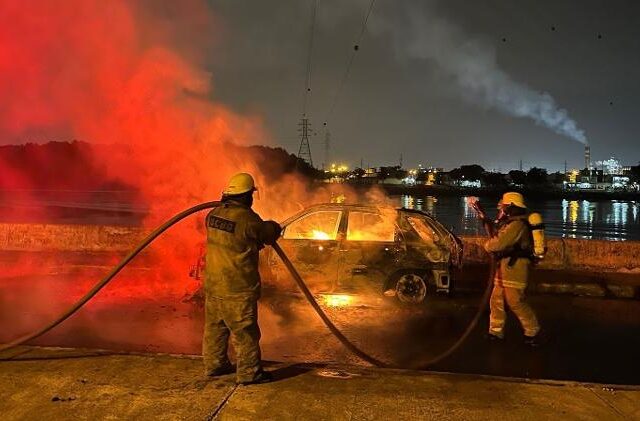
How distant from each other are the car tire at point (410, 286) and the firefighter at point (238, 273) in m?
4.22

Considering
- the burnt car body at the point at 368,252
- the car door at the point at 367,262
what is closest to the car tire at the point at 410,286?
the burnt car body at the point at 368,252

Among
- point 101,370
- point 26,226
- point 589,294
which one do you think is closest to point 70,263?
point 26,226

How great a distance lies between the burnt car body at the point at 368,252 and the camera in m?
8.23

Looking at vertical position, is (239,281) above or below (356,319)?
above

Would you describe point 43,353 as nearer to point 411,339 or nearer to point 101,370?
point 101,370

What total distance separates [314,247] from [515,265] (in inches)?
127

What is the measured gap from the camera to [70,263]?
38.9 feet

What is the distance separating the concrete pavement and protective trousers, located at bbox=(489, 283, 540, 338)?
1879 mm

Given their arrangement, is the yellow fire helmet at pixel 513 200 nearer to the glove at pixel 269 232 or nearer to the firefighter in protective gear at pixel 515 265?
the firefighter in protective gear at pixel 515 265

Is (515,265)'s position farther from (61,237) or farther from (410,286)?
(61,237)

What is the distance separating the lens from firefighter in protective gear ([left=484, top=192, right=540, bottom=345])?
6375mm

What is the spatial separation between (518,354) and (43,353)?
5.28 m

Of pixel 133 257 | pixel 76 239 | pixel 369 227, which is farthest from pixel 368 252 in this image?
pixel 76 239

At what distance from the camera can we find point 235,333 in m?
4.29
